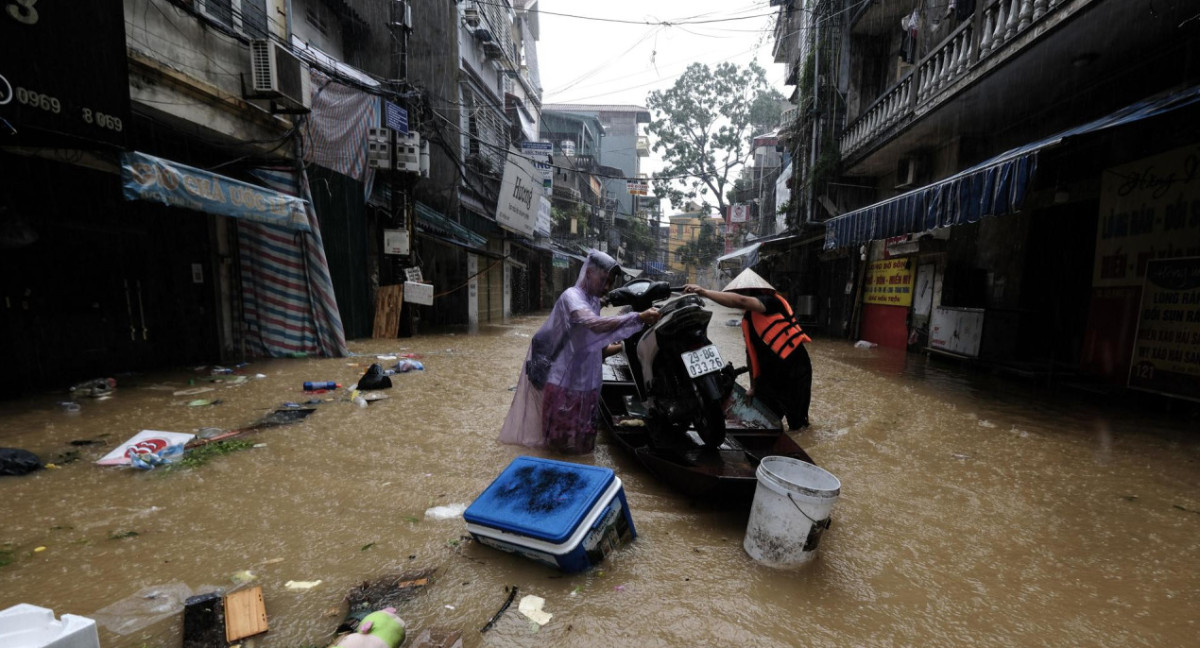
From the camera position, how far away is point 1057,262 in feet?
23.7

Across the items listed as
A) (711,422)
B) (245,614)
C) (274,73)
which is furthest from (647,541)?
(274,73)

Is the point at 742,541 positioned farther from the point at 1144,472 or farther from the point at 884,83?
the point at 884,83

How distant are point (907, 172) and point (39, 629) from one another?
41.4ft

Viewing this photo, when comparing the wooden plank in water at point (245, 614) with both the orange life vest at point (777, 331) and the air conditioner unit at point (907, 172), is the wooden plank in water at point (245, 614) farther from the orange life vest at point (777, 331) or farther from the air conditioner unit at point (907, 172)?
the air conditioner unit at point (907, 172)

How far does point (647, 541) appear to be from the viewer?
94.3 inches

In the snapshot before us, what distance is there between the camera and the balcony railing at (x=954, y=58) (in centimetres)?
609

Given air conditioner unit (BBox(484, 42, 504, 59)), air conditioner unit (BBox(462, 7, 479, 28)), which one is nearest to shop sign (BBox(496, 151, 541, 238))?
air conditioner unit (BBox(462, 7, 479, 28))

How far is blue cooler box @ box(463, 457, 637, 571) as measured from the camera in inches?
77.9

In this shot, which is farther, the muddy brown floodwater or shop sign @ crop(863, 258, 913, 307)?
shop sign @ crop(863, 258, 913, 307)

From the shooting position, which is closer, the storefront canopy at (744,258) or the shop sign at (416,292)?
the shop sign at (416,292)

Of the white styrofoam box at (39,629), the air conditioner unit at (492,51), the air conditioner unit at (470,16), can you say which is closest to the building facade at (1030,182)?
the white styrofoam box at (39,629)

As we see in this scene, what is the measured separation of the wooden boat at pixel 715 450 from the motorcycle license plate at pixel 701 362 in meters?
0.48

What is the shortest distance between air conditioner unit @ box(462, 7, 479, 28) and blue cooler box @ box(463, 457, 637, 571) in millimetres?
16154

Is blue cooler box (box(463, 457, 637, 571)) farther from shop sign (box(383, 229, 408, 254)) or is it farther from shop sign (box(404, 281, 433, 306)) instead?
shop sign (box(383, 229, 408, 254))
